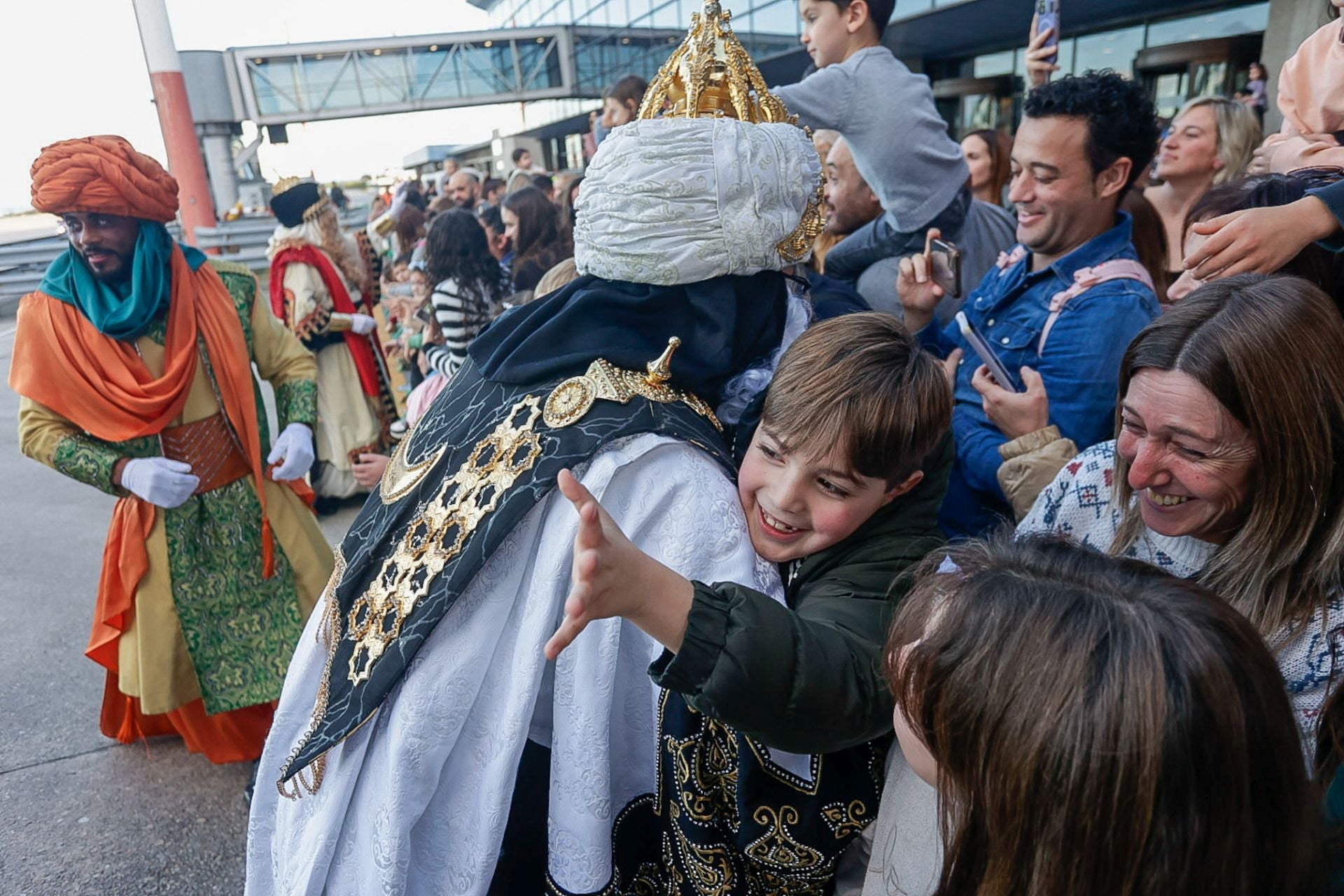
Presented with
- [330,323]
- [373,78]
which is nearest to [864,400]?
[330,323]

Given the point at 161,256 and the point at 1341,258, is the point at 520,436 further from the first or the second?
the point at 161,256

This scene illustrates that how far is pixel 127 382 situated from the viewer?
221cm

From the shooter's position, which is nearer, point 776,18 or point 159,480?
point 159,480

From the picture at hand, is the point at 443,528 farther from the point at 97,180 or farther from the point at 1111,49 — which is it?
the point at 1111,49

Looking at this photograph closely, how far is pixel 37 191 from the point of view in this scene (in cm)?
209


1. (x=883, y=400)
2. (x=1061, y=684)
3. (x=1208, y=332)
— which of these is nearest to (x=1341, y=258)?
(x=1208, y=332)

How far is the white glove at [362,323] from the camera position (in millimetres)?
4391

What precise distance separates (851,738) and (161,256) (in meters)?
2.35

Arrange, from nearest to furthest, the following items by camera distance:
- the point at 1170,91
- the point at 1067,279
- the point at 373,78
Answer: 1. the point at 1067,279
2. the point at 1170,91
3. the point at 373,78

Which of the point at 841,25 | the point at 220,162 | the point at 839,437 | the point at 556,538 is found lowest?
the point at 556,538

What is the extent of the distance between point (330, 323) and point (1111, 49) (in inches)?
308

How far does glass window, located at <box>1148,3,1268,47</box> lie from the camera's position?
6461 mm

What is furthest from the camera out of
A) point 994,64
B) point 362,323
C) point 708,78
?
point 994,64

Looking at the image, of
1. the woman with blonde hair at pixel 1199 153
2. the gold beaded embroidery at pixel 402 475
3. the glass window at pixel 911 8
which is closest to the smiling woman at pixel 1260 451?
the gold beaded embroidery at pixel 402 475
